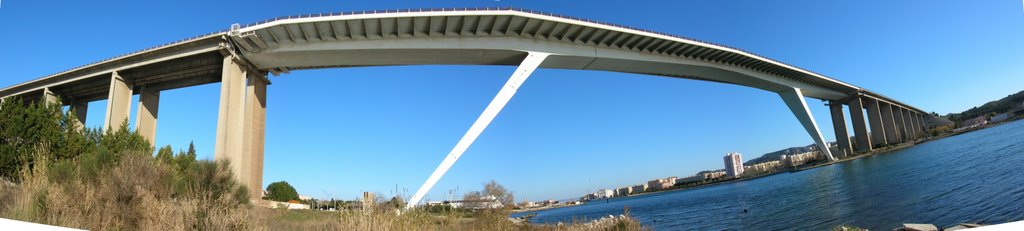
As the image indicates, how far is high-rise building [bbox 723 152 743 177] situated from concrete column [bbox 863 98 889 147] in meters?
51.5

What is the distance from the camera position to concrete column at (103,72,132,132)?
2883 cm

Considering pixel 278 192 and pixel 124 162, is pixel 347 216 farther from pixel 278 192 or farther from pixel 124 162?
pixel 278 192

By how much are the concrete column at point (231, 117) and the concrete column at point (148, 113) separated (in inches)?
423

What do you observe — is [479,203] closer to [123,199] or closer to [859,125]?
[123,199]

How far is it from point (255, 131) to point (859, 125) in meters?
67.8

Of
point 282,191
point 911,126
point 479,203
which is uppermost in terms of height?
point 911,126

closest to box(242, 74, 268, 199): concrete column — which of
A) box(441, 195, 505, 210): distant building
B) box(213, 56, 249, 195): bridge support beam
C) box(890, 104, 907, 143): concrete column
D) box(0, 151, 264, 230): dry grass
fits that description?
box(213, 56, 249, 195): bridge support beam

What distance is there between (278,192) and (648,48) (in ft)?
154

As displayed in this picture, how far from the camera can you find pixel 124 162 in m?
6.75

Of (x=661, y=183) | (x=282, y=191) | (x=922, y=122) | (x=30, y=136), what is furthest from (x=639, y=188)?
(x=30, y=136)

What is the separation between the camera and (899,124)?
251ft

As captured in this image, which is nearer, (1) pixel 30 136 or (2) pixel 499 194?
(2) pixel 499 194

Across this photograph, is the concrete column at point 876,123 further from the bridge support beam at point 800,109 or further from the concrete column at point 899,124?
the bridge support beam at point 800,109

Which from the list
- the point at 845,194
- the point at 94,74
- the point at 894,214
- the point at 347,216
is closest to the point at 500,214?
the point at 347,216
